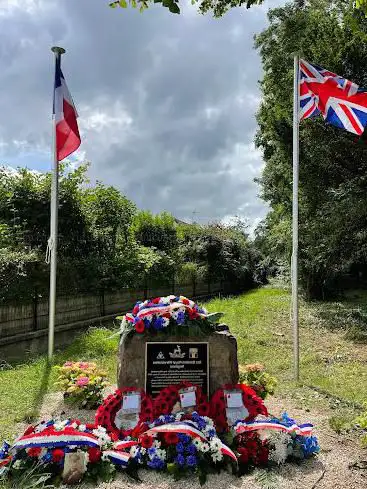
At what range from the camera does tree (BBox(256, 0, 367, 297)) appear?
13.1 m

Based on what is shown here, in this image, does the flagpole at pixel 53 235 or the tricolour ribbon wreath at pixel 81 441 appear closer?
the tricolour ribbon wreath at pixel 81 441

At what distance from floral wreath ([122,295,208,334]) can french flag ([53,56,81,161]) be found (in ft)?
14.3

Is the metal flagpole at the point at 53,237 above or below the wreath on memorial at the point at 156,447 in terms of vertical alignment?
above

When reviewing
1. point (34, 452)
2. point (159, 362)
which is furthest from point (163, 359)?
point (34, 452)

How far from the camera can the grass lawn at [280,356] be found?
21.1 ft

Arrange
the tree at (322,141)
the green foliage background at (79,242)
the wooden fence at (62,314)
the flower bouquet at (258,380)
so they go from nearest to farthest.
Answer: the flower bouquet at (258,380)
the wooden fence at (62,314)
the green foliage background at (79,242)
the tree at (322,141)

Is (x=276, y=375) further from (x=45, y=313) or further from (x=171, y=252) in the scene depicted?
(x=171, y=252)

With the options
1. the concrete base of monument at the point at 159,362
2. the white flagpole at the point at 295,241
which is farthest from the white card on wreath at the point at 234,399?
the white flagpole at the point at 295,241

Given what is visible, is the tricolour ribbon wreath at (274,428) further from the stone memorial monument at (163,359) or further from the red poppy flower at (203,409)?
the stone memorial monument at (163,359)

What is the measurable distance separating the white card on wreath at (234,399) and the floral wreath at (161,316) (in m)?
0.85

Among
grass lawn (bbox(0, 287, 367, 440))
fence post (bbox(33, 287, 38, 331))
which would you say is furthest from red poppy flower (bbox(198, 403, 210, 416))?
fence post (bbox(33, 287, 38, 331))

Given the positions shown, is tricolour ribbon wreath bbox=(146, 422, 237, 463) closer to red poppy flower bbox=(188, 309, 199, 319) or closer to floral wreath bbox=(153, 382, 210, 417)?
floral wreath bbox=(153, 382, 210, 417)

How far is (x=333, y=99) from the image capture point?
7105mm

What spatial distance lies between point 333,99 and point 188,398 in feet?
16.5
